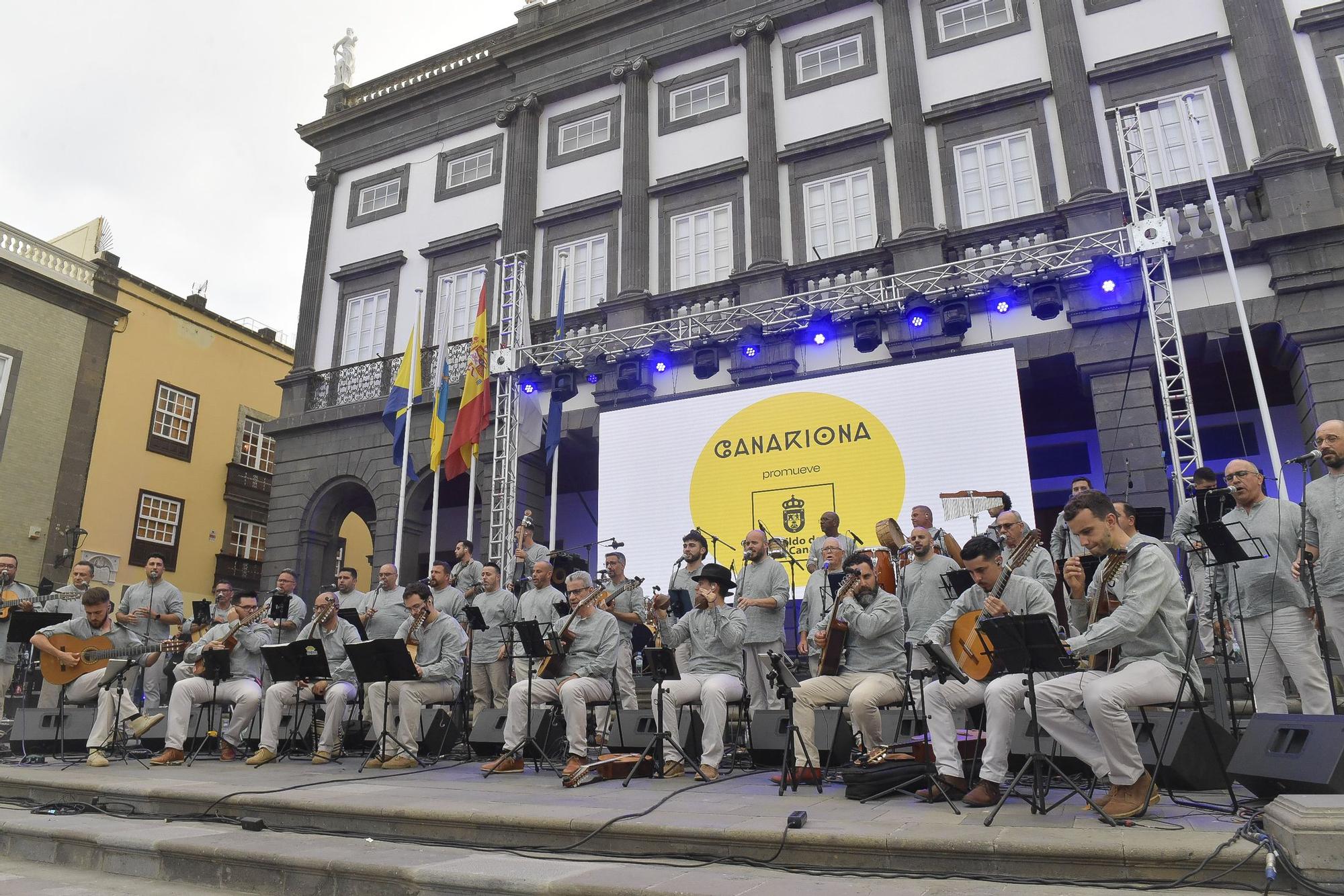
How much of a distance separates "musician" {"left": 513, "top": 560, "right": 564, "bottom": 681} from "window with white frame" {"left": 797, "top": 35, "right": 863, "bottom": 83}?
1189 cm

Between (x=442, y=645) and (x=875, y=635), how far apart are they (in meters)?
4.50

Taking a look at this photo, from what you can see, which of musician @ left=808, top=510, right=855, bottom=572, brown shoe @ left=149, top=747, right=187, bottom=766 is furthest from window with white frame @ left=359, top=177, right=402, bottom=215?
musician @ left=808, top=510, right=855, bottom=572

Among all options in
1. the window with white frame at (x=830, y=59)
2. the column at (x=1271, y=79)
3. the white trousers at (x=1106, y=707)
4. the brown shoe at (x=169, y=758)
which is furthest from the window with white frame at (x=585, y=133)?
the white trousers at (x=1106, y=707)

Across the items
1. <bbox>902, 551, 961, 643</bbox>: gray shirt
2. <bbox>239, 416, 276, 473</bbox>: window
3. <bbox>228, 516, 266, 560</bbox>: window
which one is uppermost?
<bbox>239, 416, 276, 473</bbox>: window

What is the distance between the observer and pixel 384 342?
19.3m

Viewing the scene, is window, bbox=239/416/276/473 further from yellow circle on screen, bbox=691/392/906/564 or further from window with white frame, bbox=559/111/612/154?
yellow circle on screen, bbox=691/392/906/564

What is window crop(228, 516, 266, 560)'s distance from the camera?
2505cm

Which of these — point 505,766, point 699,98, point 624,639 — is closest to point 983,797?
point 505,766

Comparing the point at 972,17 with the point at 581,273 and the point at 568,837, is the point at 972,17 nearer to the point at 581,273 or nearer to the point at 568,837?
the point at 581,273

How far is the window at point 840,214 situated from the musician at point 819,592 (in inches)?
326

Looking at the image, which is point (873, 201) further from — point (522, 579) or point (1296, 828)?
point (1296, 828)

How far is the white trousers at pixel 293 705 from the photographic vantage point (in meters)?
8.91

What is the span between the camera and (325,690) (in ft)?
30.4

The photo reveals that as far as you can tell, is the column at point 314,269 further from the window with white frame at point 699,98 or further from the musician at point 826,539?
the musician at point 826,539
